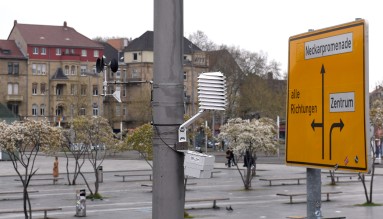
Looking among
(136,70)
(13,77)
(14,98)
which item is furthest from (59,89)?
(136,70)

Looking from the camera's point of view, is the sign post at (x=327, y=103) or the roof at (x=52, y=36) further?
the roof at (x=52, y=36)

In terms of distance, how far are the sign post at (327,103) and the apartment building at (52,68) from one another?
10081 cm

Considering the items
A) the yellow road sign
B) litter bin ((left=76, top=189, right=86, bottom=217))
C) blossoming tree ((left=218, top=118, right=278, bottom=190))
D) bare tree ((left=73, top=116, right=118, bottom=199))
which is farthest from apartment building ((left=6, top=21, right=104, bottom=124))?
the yellow road sign

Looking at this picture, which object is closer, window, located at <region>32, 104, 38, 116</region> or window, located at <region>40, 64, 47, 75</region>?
window, located at <region>40, 64, 47, 75</region>

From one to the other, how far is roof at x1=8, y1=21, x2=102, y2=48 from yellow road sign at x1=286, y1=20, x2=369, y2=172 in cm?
10287

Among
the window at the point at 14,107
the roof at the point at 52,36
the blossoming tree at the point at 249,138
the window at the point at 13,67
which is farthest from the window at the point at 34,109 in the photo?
the blossoming tree at the point at 249,138

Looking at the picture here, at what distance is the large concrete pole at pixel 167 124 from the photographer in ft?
19.4

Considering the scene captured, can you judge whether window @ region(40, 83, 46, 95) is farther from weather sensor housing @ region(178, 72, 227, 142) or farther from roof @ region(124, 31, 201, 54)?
weather sensor housing @ region(178, 72, 227, 142)

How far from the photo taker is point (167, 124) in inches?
239

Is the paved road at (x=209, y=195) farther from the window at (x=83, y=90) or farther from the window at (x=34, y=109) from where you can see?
the window at (x=34, y=109)

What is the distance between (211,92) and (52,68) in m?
105

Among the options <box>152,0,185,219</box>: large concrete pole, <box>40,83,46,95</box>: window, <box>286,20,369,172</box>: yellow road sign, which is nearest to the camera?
<box>286,20,369,172</box>: yellow road sign

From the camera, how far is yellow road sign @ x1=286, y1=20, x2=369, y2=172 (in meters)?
5.25

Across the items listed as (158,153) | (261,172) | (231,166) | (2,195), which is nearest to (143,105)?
(231,166)
